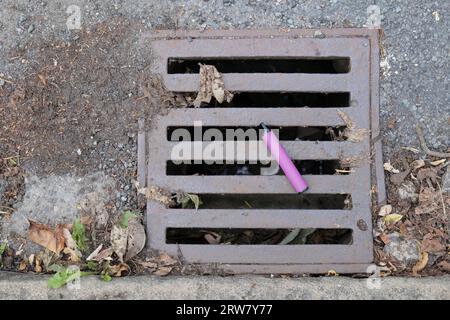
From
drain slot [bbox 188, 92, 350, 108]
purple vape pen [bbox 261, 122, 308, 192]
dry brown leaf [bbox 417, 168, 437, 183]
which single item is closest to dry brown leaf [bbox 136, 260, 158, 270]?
purple vape pen [bbox 261, 122, 308, 192]

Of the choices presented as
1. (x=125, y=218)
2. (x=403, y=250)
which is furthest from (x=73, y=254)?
(x=403, y=250)

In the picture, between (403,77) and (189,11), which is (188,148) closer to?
(189,11)

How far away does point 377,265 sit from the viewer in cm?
200

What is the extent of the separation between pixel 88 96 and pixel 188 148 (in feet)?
1.44

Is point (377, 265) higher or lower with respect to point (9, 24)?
lower

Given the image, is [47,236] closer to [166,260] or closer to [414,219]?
[166,260]

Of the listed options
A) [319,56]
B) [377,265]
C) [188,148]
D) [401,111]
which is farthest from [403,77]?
[188,148]

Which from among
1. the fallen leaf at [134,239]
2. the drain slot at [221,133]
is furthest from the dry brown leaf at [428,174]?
the fallen leaf at [134,239]

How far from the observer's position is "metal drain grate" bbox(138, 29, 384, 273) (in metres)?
2.02

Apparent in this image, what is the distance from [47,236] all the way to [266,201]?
0.85m

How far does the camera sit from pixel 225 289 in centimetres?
192

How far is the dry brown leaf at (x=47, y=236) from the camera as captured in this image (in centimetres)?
203
